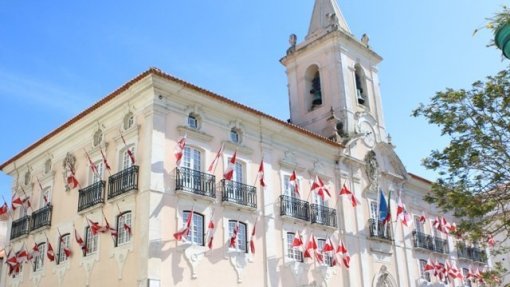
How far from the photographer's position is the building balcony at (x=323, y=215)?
20.9 meters

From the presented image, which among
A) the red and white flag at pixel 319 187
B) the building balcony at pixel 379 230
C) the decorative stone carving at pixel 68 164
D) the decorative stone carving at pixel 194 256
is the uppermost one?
the decorative stone carving at pixel 68 164

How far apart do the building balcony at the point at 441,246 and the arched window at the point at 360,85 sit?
7.70 metres

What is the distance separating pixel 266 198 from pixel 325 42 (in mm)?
9912

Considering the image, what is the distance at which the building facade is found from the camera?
16.6m

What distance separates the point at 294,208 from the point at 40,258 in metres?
9.41

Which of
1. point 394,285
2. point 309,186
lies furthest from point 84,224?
point 394,285

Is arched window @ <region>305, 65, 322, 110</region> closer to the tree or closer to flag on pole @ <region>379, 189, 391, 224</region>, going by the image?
flag on pole @ <region>379, 189, 391, 224</region>

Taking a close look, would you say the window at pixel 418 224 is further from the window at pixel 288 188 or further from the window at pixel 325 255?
the window at pixel 288 188

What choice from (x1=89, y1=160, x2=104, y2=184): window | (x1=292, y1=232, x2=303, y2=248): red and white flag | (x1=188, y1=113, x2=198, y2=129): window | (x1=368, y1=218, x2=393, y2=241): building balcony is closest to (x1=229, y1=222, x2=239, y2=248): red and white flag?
(x1=292, y1=232, x2=303, y2=248): red and white flag

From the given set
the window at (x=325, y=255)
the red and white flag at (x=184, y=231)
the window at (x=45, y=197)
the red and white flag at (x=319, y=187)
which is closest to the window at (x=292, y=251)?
the window at (x=325, y=255)

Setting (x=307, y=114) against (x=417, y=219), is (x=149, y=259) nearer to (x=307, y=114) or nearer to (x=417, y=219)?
(x=307, y=114)

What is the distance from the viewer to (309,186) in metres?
21.5

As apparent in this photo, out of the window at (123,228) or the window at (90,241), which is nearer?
the window at (123,228)

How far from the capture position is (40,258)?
2045 centimetres
